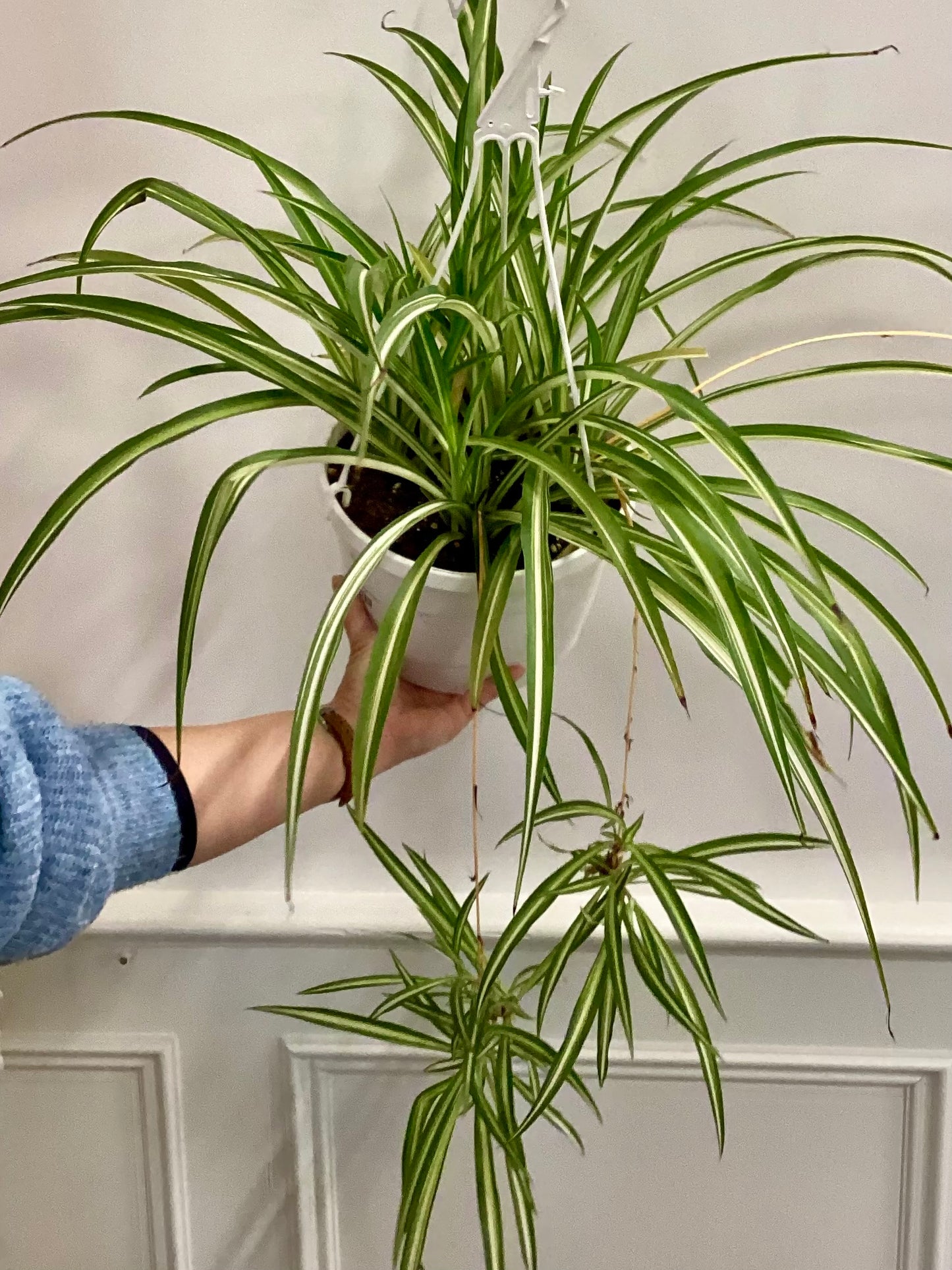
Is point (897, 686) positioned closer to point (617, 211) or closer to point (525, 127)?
point (617, 211)

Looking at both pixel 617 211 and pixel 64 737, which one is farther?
pixel 617 211

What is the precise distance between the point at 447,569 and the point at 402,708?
0.21 meters

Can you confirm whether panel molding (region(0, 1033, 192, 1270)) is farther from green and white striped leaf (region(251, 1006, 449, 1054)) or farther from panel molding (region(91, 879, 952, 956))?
green and white striped leaf (region(251, 1006, 449, 1054))

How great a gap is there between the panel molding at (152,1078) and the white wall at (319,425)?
250mm

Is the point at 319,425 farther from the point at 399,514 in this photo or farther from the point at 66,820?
the point at 66,820

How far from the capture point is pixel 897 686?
3.66ft

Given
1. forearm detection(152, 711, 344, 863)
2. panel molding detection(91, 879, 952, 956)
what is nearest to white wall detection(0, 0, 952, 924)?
panel molding detection(91, 879, 952, 956)

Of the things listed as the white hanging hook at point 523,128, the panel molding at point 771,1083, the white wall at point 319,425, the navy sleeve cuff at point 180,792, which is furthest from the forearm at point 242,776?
the panel molding at point 771,1083

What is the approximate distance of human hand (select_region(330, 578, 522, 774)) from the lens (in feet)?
2.87

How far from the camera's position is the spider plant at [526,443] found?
23.2 inches

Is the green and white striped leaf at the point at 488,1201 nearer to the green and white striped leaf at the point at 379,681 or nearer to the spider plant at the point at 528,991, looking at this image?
the spider plant at the point at 528,991

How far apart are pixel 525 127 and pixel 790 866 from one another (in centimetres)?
88

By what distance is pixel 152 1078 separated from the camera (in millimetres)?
1299

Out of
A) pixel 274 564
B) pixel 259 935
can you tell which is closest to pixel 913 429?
pixel 274 564
